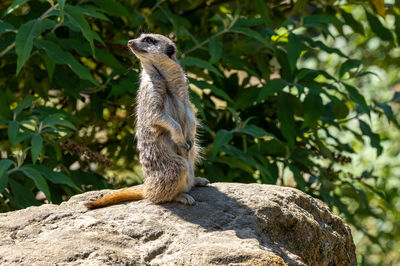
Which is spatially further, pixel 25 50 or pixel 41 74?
pixel 41 74

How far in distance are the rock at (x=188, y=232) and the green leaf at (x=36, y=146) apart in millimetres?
544

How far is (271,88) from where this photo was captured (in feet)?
15.8

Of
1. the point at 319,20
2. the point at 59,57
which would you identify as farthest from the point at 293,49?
the point at 59,57

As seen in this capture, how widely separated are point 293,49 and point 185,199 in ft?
6.39

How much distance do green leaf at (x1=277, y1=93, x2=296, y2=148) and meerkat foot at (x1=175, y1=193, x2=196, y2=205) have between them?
170 centimetres

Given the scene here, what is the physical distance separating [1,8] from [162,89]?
2.10m

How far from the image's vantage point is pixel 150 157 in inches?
137

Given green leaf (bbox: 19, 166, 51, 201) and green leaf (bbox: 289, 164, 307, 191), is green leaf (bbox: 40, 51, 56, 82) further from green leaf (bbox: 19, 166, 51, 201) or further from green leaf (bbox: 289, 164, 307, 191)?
green leaf (bbox: 289, 164, 307, 191)

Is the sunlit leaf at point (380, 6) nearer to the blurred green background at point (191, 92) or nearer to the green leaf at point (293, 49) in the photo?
the blurred green background at point (191, 92)

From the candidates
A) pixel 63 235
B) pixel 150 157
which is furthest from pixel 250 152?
pixel 63 235

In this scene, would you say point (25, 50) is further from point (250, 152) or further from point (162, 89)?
point (250, 152)

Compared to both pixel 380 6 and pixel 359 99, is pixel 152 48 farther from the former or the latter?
pixel 380 6

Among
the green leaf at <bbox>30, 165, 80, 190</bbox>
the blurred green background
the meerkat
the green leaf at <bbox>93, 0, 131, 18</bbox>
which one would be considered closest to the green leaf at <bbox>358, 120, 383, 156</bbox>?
the blurred green background

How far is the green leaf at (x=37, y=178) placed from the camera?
3.95 meters
